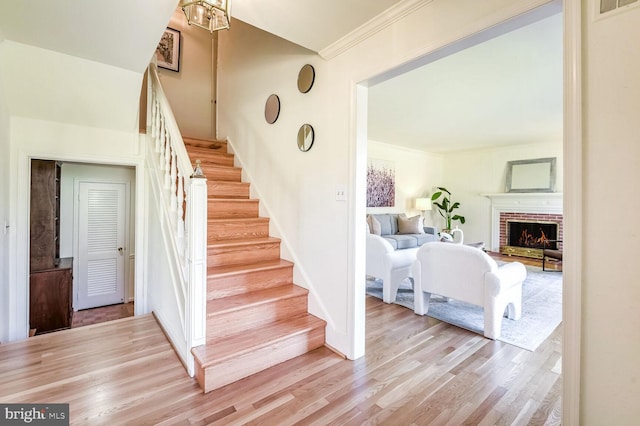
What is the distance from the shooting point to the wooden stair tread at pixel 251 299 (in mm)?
2109

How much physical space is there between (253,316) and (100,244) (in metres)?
3.84

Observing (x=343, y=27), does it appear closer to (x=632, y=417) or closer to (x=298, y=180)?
(x=298, y=180)

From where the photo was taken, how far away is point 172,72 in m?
4.22

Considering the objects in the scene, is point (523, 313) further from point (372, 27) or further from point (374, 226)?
point (372, 27)

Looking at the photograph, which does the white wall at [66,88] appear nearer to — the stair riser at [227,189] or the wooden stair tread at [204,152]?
Answer: the wooden stair tread at [204,152]

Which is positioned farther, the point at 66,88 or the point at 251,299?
the point at 66,88

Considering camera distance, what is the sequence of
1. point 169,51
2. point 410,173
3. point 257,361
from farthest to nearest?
point 410,173
point 169,51
point 257,361

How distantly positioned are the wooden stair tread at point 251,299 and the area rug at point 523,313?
149cm

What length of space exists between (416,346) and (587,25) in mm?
2222

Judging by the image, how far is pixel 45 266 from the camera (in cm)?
323

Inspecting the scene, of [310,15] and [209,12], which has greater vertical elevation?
[310,15]

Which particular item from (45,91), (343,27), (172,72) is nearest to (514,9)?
(343,27)

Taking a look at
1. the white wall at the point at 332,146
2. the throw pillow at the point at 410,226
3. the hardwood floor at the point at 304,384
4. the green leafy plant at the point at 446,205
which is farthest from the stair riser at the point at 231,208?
the green leafy plant at the point at 446,205

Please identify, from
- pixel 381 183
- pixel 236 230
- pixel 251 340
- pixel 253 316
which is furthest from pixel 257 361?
pixel 381 183
